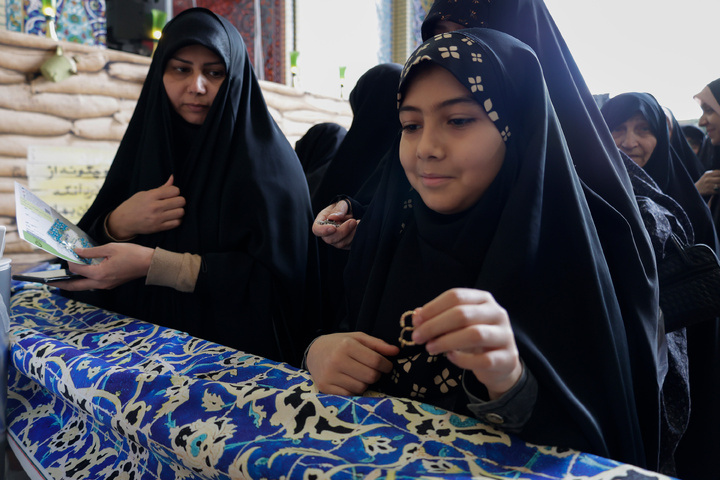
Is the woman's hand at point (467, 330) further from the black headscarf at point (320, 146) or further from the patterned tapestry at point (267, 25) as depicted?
the patterned tapestry at point (267, 25)

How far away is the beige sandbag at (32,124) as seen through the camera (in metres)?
2.42

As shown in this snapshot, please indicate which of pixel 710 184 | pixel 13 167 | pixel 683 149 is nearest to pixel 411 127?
pixel 13 167

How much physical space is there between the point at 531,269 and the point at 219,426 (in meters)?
0.43

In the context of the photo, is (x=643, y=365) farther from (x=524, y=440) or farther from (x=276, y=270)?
(x=276, y=270)

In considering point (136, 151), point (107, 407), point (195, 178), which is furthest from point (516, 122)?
point (136, 151)

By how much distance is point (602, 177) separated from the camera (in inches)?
39.0

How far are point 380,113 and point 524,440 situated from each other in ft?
4.66

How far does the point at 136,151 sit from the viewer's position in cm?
Answer: 165

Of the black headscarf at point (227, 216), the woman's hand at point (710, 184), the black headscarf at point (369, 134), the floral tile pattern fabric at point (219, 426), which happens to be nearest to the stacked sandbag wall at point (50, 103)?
the black headscarf at point (227, 216)

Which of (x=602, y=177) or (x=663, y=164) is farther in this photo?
(x=663, y=164)

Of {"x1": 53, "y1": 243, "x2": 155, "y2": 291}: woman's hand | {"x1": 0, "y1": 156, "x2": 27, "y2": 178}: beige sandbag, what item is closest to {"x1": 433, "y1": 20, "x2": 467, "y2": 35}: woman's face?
{"x1": 53, "y1": 243, "x2": 155, "y2": 291}: woman's hand

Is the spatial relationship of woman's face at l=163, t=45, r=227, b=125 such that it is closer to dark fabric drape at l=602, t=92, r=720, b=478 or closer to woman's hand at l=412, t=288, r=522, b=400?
woman's hand at l=412, t=288, r=522, b=400

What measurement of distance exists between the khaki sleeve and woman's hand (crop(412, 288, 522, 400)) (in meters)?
0.97

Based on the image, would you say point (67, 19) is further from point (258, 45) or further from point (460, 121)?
point (460, 121)
